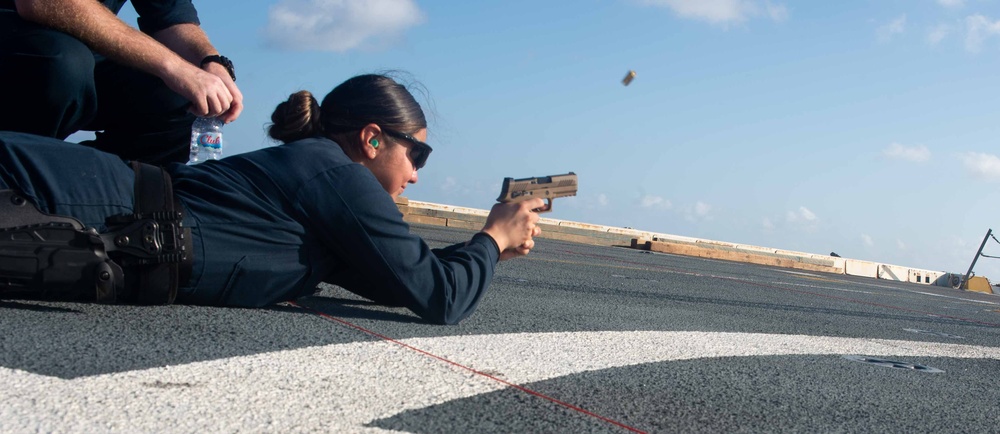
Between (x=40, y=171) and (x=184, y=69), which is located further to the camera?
(x=184, y=69)

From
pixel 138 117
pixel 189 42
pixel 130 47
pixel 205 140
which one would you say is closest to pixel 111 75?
pixel 138 117

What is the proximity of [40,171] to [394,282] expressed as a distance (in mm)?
967

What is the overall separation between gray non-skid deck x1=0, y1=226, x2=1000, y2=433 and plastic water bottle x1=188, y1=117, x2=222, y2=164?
0.95m

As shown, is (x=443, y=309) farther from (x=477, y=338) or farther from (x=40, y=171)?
(x=40, y=171)

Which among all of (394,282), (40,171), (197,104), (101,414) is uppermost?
(197,104)

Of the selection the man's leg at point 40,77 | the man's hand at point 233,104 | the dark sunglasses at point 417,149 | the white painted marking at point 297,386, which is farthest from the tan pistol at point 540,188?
the man's leg at point 40,77

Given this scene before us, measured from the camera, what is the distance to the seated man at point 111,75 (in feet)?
8.65

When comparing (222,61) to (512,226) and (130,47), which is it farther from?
(512,226)

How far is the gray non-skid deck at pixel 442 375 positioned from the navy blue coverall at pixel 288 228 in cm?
10

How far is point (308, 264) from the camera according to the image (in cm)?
253

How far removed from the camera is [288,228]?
8.06 feet

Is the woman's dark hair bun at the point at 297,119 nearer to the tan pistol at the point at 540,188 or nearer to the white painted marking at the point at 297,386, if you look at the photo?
the tan pistol at the point at 540,188

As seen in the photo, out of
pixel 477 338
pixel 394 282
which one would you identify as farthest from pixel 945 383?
pixel 394 282

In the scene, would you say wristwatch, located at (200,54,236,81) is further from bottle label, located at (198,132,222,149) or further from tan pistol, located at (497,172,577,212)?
tan pistol, located at (497,172,577,212)
